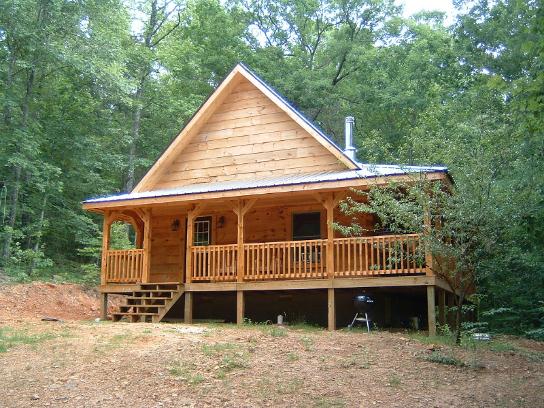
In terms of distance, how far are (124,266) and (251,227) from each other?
377 cm

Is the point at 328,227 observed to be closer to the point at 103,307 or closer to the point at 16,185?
the point at 103,307

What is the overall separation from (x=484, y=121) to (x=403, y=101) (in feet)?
66.2

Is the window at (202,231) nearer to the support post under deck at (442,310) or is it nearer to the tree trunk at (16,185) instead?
the support post under deck at (442,310)

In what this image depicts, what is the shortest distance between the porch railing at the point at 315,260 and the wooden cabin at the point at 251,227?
0.04 metres

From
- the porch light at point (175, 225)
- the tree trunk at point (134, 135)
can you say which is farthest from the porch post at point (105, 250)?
the tree trunk at point (134, 135)

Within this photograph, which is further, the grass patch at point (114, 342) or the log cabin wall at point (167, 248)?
the log cabin wall at point (167, 248)

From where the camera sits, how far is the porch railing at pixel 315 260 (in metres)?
14.1

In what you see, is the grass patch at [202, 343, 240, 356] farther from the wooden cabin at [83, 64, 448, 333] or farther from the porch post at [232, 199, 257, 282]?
the porch post at [232, 199, 257, 282]

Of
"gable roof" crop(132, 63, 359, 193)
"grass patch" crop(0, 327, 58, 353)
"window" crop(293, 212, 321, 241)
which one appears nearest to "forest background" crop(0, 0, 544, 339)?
"window" crop(293, 212, 321, 241)

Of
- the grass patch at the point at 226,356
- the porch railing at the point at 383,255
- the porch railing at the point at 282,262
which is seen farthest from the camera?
the porch railing at the point at 282,262

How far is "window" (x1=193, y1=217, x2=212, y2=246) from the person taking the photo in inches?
749

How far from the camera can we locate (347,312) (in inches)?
673

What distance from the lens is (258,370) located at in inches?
386

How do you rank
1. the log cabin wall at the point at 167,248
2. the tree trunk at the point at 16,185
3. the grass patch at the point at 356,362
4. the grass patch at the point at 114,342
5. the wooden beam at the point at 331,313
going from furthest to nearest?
the tree trunk at the point at 16,185
the log cabin wall at the point at 167,248
the wooden beam at the point at 331,313
the grass patch at the point at 114,342
the grass patch at the point at 356,362
